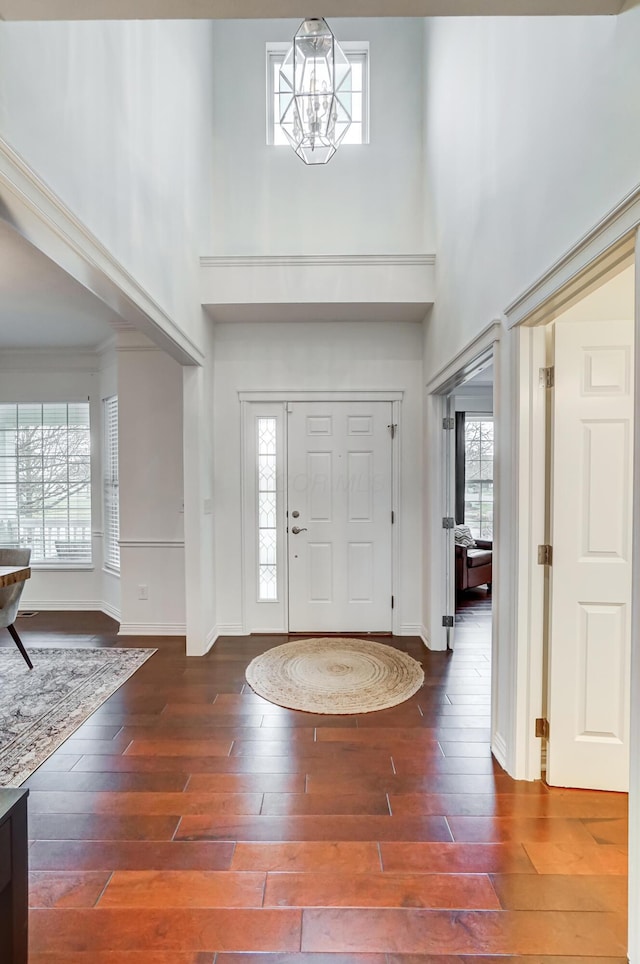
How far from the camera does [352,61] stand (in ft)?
14.3

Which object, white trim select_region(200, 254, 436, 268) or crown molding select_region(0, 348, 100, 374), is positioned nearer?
white trim select_region(200, 254, 436, 268)

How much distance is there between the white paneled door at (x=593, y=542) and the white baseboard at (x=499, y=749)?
0.32 meters

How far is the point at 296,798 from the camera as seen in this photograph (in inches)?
84.0

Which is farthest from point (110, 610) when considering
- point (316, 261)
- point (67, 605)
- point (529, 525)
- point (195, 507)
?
point (529, 525)

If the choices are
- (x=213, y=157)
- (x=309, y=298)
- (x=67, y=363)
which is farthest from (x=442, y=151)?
(x=67, y=363)

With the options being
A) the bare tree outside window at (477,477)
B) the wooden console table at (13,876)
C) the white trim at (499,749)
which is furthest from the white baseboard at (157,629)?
the bare tree outside window at (477,477)

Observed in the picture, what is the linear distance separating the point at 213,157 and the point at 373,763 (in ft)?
15.5

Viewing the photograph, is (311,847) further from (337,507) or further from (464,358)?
(337,507)

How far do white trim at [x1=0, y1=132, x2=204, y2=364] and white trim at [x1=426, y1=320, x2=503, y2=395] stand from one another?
71.4 inches

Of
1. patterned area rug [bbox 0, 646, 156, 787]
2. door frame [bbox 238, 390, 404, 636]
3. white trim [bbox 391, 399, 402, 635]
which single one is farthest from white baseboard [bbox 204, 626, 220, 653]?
white trim [bbox 391, 399, 402, 635]

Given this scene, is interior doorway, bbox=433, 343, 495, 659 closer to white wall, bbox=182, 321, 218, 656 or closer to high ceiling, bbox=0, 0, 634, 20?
high ceiling, bbox=0, 0, 634, 20

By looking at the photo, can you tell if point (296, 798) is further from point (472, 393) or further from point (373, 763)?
point (472, 393)

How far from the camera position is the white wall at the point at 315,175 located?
4.24m

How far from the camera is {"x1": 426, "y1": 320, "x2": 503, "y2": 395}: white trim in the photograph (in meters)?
2.50
